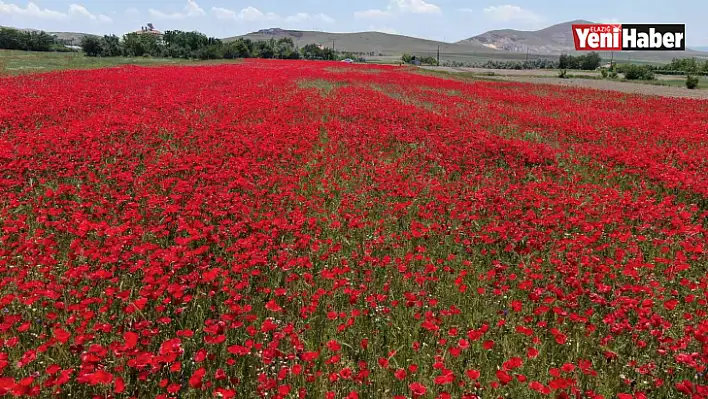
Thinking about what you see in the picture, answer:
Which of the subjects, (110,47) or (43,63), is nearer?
(43,63)

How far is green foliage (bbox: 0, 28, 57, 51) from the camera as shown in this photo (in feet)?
217

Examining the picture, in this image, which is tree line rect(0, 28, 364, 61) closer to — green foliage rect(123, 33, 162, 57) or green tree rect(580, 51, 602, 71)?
green foliage rect(123, 33, 162, 57)

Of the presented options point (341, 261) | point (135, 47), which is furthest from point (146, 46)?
point (341, 261)

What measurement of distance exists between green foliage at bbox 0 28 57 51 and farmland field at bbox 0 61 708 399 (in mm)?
73907

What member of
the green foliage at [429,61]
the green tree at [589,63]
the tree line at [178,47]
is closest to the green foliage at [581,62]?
the green tree at [589,63]

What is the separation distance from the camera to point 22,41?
6681 cm

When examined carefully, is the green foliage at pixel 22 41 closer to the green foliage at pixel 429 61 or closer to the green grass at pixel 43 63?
the green grass at pixel 43 63

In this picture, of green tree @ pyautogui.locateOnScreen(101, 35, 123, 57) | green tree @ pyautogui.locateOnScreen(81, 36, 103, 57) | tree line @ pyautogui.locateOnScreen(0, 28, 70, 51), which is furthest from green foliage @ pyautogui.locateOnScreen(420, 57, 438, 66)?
tree line @ pyautogui.locateOnScreen(0, 28, 70, 51)

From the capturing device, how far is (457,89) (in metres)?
26.5

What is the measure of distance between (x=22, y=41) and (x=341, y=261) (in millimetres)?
87531

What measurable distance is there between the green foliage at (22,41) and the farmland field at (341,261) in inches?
2910

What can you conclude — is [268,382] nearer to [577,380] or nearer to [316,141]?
[577,380]

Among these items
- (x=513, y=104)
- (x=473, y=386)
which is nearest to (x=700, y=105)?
(x=513, y=104)

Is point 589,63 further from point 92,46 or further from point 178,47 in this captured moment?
point 92,46
